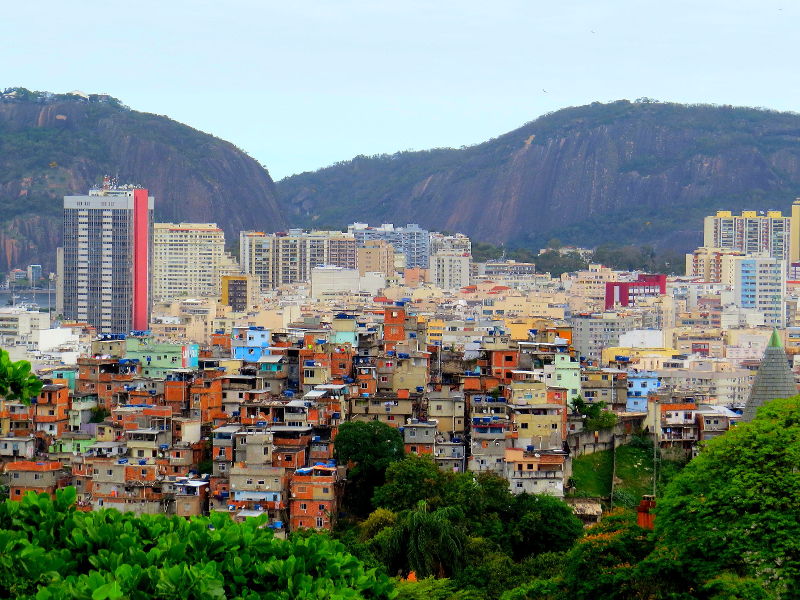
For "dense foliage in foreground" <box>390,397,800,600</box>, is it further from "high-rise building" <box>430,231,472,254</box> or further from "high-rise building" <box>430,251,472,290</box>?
"high-rise building" <box>430,231,472,254</box>

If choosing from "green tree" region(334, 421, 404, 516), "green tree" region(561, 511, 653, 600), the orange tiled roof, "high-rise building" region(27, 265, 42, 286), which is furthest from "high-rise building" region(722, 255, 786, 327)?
"green tree" region(561, 511, 653, 600)

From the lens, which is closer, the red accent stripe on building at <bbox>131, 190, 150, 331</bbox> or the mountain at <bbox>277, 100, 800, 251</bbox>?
the red accent stripe on building at <bbox>131, 190, 150, 331</bbox>

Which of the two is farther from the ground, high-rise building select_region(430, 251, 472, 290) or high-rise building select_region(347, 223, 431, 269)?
high-rise building select_region(347, 223, 431, 269)

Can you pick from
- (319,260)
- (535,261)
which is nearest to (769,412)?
(319,260)

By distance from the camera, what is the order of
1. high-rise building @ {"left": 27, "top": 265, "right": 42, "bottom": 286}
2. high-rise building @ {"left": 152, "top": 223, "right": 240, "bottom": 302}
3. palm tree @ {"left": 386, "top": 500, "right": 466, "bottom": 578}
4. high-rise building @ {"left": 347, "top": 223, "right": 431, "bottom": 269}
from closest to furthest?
1. palm tree @ {"left": 386, "top": 500, "right": 466, "bottom": 578}
2. high-rise building @ {"left": 152, "top": 223, "right": 240, "bottom": 302}
3. high-rise building @ {"left": 27, "top": 265, "right": 42, "bottom": 286}
4. high-rise building @ {"left": 347, "top": 223, "right": 431, "bottom": 269}

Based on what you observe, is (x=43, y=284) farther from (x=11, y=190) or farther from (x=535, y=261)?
(x=535, y=261)

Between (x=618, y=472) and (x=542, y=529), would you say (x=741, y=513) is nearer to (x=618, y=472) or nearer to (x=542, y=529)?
(x=542, y=529)

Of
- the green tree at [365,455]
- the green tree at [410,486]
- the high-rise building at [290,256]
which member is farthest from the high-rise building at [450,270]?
the green tree at [410,486]
